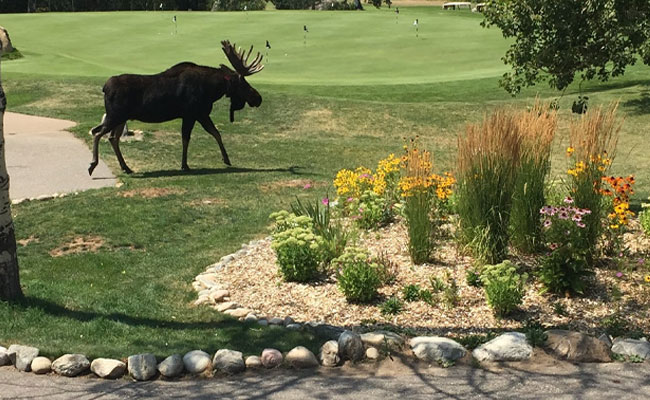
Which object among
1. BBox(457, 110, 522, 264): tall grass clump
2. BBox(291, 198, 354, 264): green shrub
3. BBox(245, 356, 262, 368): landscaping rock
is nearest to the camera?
BBox(245, 356, 262, 368): landscaping rock

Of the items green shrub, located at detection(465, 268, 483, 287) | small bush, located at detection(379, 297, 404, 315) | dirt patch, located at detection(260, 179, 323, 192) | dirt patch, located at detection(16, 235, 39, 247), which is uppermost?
green shrub, located at detection(465, 268, 483, 287)

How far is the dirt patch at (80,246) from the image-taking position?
12062 mm

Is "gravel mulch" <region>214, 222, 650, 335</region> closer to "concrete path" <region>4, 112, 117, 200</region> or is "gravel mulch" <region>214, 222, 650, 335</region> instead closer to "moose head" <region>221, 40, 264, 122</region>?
"concrete path" <region>4, 112, 117, 200</region>

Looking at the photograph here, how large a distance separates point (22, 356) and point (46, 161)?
12243 millimetres

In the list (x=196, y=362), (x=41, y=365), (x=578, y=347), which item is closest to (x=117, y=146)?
(x=41, y=365)

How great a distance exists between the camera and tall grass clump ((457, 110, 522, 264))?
32.0 feet

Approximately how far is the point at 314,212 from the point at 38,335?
13.6ft

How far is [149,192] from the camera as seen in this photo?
15.6 m

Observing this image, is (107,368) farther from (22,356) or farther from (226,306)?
(226,306)

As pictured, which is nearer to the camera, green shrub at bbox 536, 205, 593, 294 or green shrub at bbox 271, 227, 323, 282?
green shrub at bbox 536, 205, 593, 294

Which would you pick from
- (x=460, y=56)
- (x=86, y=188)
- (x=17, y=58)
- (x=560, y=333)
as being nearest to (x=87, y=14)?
(x=17, y=58)

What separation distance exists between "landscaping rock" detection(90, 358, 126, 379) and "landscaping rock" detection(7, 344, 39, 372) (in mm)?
577

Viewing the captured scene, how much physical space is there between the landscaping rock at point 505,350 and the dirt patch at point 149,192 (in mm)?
8840

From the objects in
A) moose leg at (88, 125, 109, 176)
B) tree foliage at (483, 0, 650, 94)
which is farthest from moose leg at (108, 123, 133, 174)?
tree foliage at (483, 0, 650, 94)
